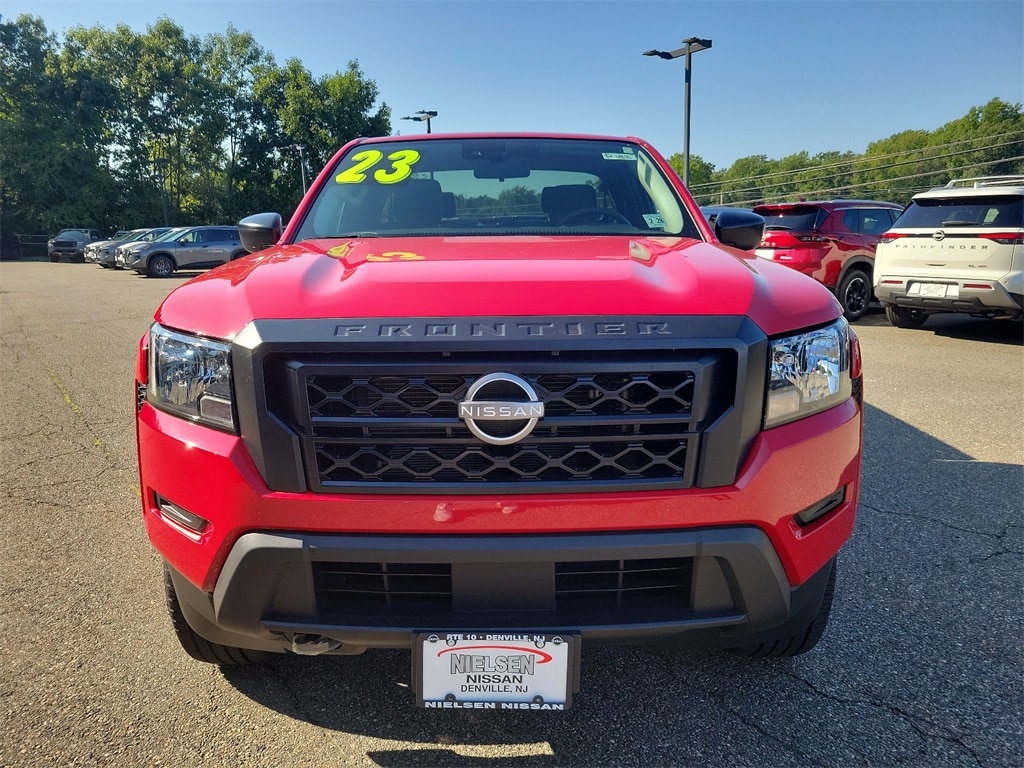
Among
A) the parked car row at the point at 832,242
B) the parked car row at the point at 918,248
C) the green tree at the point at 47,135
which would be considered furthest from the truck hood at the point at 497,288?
the green tree at the point at 47,135

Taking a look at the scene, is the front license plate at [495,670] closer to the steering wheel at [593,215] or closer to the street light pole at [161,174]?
the steering wheel at [593,215]

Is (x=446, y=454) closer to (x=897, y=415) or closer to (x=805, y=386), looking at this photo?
(x=805, y=386)

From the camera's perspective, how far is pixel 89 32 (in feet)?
145

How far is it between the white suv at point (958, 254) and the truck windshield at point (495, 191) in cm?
636

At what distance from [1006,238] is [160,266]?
2238cm

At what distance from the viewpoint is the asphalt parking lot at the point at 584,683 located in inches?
77.0

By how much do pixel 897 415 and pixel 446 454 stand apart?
4.75 m

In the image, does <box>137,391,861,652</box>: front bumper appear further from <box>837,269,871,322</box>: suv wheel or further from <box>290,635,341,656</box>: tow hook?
<box>837,269,871,322</box>: suv wheel

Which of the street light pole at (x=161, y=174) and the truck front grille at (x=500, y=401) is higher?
the street light pole at (x=161, y=174)

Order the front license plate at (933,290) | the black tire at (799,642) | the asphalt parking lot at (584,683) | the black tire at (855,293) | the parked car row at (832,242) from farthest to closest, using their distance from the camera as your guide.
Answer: the black tire at (855,293) → the parked car row at (832,242) → the front license plate at (933,290) → the black tire at (799,642) → the asphalt parking lot at (584,683)

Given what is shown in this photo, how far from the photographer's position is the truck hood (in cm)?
169

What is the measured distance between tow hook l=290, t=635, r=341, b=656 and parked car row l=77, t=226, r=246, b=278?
72.6ft

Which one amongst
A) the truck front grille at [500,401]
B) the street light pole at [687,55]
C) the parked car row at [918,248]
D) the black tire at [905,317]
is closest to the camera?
the truck front grille at [500,401]

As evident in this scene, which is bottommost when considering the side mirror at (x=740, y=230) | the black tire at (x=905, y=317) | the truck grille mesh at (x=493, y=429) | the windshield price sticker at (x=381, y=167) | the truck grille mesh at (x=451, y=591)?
the black tire at (x=905, y=317)
